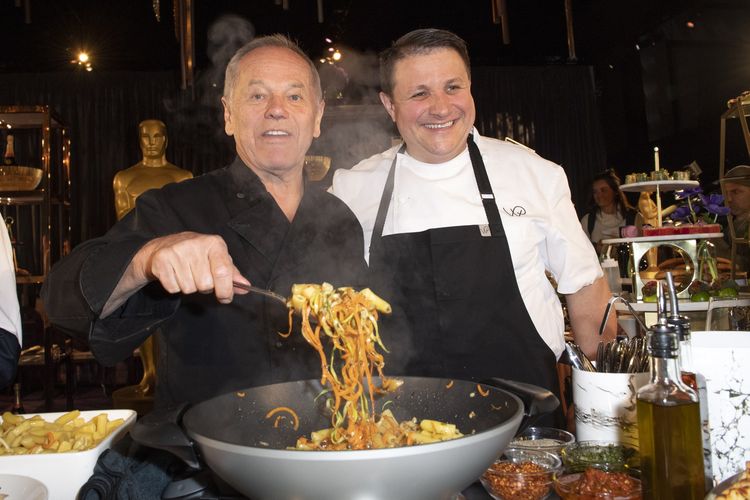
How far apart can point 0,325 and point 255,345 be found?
2.84 ft

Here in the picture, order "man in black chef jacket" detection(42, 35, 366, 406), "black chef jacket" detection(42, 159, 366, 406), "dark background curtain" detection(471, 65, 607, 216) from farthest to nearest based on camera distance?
1. "dark background curtain" detection(471, 65, 607, 216)
2. "black chef jacket" detection(42, 159, 366, 406)
3. "man in black chef jacket" detection(42, 35, 366, 406)

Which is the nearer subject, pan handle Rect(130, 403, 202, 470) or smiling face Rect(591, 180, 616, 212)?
pan handle Rect(130, 403, 202, 470)

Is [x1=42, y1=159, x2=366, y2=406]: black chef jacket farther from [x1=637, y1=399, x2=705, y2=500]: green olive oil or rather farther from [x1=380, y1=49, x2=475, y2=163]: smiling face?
[x1=637, y1=399, x2=705, y2=500]: green olive oil

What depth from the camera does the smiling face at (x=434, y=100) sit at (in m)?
2.14

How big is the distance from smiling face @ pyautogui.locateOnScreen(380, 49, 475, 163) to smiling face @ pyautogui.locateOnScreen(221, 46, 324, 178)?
0.46 meters

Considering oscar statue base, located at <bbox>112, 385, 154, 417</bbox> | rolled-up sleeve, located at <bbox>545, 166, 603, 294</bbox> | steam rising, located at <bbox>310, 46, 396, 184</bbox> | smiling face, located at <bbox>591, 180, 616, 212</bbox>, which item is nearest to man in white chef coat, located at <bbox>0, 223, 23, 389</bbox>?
rolled-up sleeve, located at <bbox>545, 166, 603, 294</bbox>

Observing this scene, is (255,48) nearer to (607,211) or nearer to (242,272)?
(242,272)

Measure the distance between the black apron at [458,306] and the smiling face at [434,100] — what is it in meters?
0.22

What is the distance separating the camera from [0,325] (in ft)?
6.24

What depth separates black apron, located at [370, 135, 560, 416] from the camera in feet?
6.42

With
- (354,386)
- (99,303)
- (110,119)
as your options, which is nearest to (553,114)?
(110,119)

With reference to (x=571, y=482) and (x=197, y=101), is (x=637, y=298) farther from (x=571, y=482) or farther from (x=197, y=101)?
(x=197, y=101)

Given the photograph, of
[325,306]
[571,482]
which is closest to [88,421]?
[325,306]

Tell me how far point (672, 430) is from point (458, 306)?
1.16 meters
